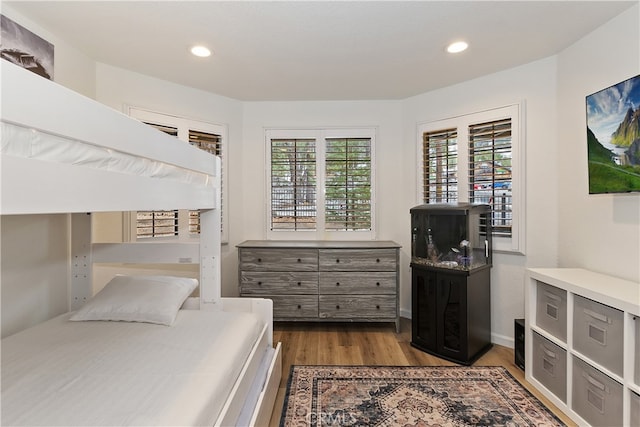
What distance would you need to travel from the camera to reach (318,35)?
210 centimetres

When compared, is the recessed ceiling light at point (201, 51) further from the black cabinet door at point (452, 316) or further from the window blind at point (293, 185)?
the black cabinet door at point (452, 316)

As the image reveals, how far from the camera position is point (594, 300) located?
1.66 meters

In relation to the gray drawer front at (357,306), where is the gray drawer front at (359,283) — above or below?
above

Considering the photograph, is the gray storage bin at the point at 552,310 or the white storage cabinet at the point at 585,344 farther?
the gray storage bin at the point at 552,310

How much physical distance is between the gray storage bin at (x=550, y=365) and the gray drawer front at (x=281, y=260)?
5.90ft

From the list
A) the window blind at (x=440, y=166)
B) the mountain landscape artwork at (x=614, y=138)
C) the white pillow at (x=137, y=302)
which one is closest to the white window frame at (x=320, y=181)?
the window blind at (x=440, y=166)

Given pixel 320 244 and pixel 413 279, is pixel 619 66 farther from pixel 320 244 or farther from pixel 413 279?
pixel 320 244

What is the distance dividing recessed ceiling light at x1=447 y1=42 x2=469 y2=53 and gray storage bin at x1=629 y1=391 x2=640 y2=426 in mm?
2255

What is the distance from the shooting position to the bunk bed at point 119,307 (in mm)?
730

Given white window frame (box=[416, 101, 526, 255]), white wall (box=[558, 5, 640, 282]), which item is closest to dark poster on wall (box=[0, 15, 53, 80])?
white window frame (box=[416, 101, 526, 255])

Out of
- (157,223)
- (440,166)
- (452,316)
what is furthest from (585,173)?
(157,223)

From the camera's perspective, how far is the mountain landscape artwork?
170cm

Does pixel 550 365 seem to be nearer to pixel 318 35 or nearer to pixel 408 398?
pixel 408 398

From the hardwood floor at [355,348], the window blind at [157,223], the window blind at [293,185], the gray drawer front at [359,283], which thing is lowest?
the hardwood floor at [355,348]
